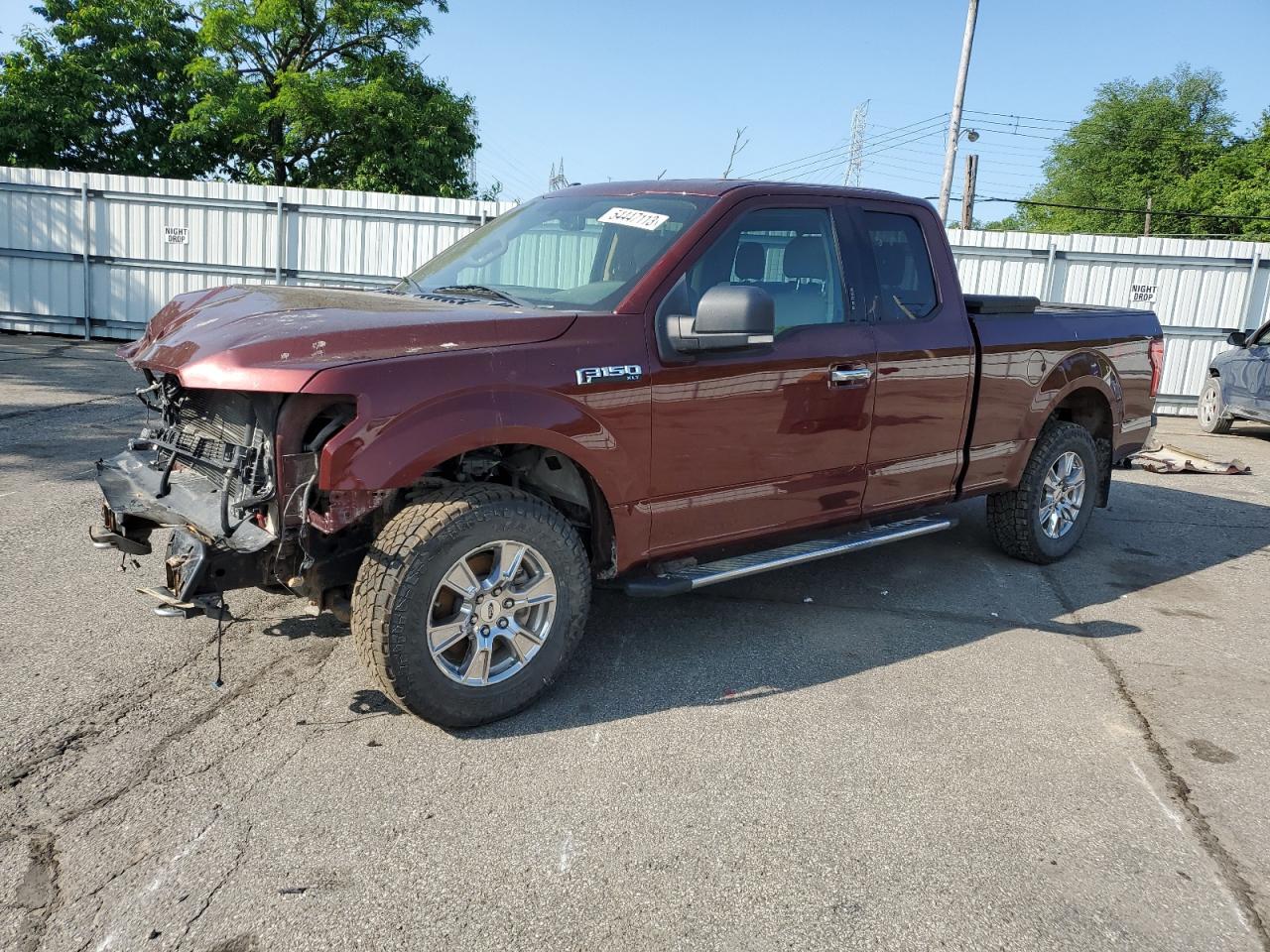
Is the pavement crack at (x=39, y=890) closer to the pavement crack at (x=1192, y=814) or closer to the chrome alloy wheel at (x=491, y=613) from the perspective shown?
the chrome alloy wheel at (x=491, y=613)

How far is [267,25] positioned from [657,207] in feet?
83.4

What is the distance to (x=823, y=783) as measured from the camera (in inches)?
127

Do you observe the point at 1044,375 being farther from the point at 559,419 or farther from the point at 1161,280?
the point at 1161,280

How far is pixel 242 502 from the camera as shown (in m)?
3.12

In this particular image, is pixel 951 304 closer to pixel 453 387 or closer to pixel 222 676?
pixel 453 387

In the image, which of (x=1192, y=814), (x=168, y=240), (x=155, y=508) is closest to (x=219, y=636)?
(x=155, y=508)

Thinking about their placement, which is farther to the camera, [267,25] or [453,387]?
[267,25]

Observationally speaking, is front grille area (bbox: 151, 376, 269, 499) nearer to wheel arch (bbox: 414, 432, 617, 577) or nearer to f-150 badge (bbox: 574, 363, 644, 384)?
wheel arch (bbox: 414, 432, 617, 577)

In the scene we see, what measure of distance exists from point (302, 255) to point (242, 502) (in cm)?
1273

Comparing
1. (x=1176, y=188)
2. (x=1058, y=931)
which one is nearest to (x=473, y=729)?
(x=1058, y=931)

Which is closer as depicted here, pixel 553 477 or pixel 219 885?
pixel 219 885

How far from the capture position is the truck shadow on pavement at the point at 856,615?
393 cm

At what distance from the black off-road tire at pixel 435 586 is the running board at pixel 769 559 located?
1.48 feet

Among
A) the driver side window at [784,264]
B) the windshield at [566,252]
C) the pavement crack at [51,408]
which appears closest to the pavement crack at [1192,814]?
the driver side window at [784,264]
